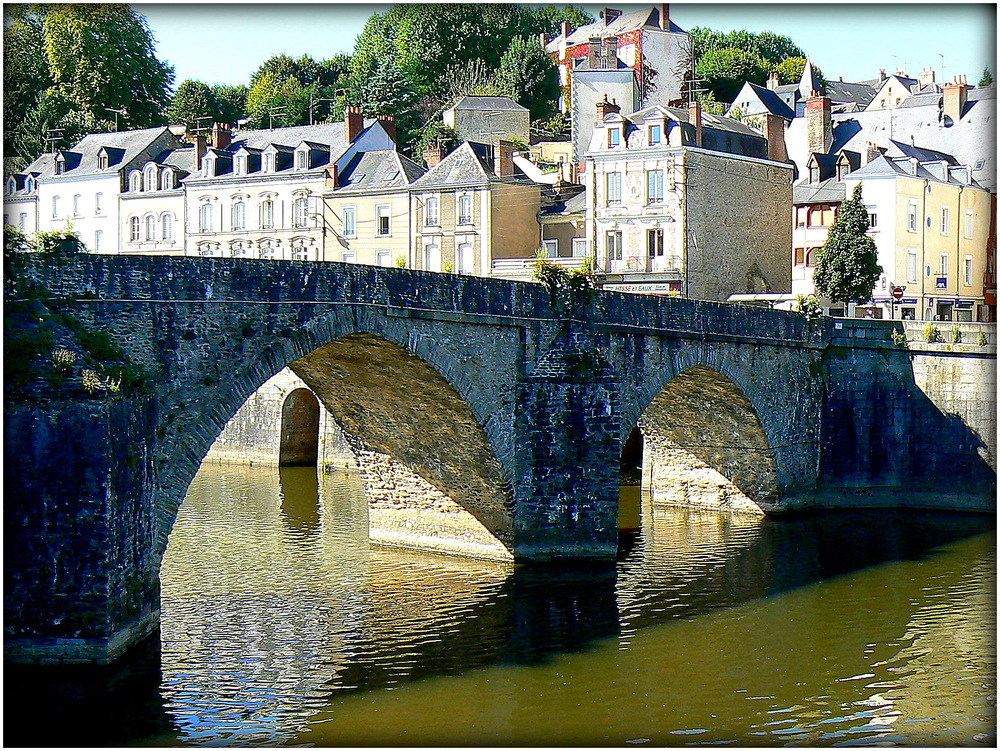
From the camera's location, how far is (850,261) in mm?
44844

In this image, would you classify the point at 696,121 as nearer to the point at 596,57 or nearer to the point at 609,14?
the point at 596,57

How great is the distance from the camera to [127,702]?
60.6ft

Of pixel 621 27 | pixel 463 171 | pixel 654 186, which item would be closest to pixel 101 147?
pixel 463 171

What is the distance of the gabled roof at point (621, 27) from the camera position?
7656cm

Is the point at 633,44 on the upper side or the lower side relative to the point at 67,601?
upper

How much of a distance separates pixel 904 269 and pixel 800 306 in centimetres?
1355

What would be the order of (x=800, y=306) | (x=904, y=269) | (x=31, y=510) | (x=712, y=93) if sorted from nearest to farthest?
(x=31, y=510) < (x=800, y=306) < (x=904, y=269) < (x=712, y=93)

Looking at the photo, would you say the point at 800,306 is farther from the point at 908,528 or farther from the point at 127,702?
the point at 127,702

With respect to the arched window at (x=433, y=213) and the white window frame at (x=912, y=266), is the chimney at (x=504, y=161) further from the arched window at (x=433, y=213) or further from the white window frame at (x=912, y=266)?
the white window frame at (x=912, y=266)

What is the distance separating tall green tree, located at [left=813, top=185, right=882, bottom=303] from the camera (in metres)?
44.8

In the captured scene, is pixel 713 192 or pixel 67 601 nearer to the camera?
pixel 67 601

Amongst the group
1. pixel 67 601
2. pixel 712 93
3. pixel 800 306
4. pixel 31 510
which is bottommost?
pixel 67 601

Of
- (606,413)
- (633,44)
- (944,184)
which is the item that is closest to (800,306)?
(606,413)

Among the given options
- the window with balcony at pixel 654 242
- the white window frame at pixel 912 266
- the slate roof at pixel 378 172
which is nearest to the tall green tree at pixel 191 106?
the slate roof at pixel 378 172
